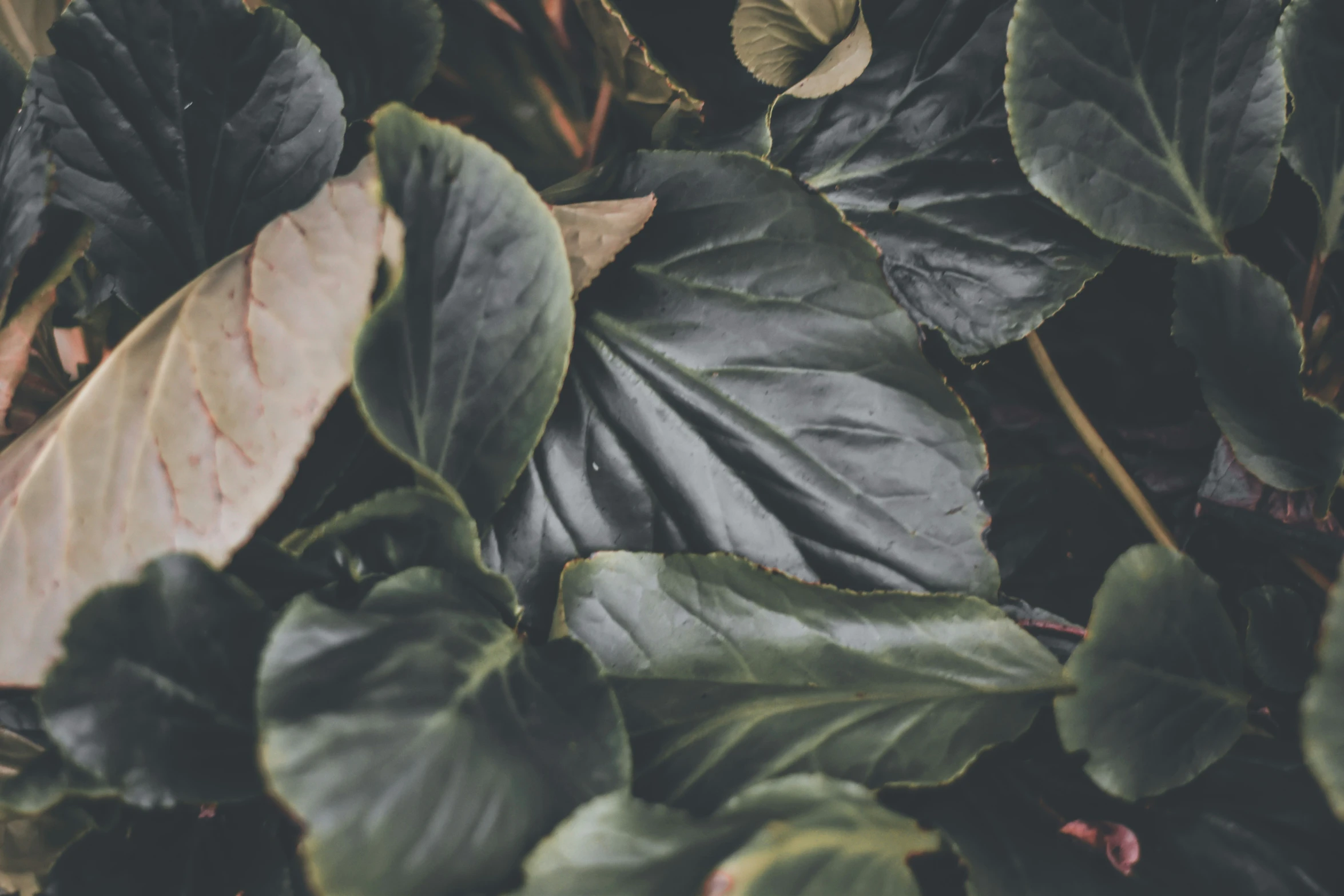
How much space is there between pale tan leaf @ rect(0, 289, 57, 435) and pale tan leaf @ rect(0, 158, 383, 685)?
0.05 metres

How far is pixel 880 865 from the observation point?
0.29 metres

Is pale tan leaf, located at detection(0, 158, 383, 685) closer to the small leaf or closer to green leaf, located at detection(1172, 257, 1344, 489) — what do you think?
the small leaf

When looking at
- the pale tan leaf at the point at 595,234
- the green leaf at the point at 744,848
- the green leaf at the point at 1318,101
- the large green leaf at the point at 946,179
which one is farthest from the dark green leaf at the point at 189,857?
the green leaf at the point at 1318,101

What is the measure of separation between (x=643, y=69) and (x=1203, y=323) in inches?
10.6

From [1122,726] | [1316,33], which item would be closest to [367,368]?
[1122,726]

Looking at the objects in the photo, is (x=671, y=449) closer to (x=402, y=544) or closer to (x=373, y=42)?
(x=402, y=544)

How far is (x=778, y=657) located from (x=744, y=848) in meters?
0.09

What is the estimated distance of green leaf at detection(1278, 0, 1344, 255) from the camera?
1.25 feet

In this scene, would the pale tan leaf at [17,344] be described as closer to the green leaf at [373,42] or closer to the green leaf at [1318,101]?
the green leaf at [373,42]

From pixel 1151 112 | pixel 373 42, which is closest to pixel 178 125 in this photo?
pixel 373 42

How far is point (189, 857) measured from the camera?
1.09ft

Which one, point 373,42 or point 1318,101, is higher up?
point 373,42

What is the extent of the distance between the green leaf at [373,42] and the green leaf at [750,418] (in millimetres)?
115

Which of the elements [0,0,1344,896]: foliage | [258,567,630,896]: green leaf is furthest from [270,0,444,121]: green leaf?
[258,567,630,896]: green leaf
